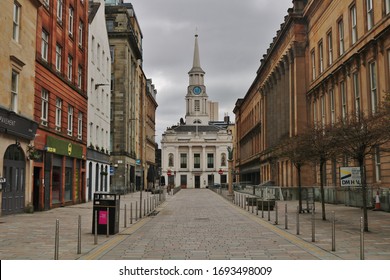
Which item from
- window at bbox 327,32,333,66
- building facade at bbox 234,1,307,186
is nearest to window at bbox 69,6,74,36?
building facade at bbox 234,1,307,186

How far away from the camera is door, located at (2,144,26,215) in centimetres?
2205

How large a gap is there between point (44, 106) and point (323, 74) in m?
23.7

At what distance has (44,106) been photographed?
92.6ft

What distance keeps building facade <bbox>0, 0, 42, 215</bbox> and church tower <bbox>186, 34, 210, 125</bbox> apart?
132593mm

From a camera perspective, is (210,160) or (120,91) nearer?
(120,91)

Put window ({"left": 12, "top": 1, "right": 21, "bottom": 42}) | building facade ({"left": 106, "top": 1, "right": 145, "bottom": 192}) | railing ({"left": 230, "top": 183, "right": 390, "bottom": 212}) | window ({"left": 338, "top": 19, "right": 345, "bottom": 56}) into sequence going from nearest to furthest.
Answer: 1. window ({"left": 12, "top": 1, "right": 21, "bottom": 42})
2. railing ({"left": 230, "top": 183, "right": 390, "bottom": 212})
3. window ({"left": 338, "top": 19, "right": 345, "bottom": 56})
4. building facade ({"left": 106, "top": 1, "right": 145, "bottom": 192})

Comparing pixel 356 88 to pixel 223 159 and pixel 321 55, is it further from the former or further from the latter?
pixel 223 159

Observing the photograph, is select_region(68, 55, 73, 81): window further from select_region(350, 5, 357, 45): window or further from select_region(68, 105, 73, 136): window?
select_region(350, 5, 357, 45): window

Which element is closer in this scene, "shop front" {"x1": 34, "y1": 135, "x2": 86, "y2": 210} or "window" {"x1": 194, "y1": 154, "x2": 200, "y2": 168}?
"shop front" {"x1": 34, "y1": 135, "x2": 86, "y2": 210}

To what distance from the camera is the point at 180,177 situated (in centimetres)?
13988

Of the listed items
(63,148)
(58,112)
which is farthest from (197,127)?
(63,148)

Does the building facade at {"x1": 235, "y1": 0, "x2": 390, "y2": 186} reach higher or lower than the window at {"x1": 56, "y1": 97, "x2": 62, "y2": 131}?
higher

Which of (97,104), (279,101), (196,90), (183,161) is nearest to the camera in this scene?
(97,104)
